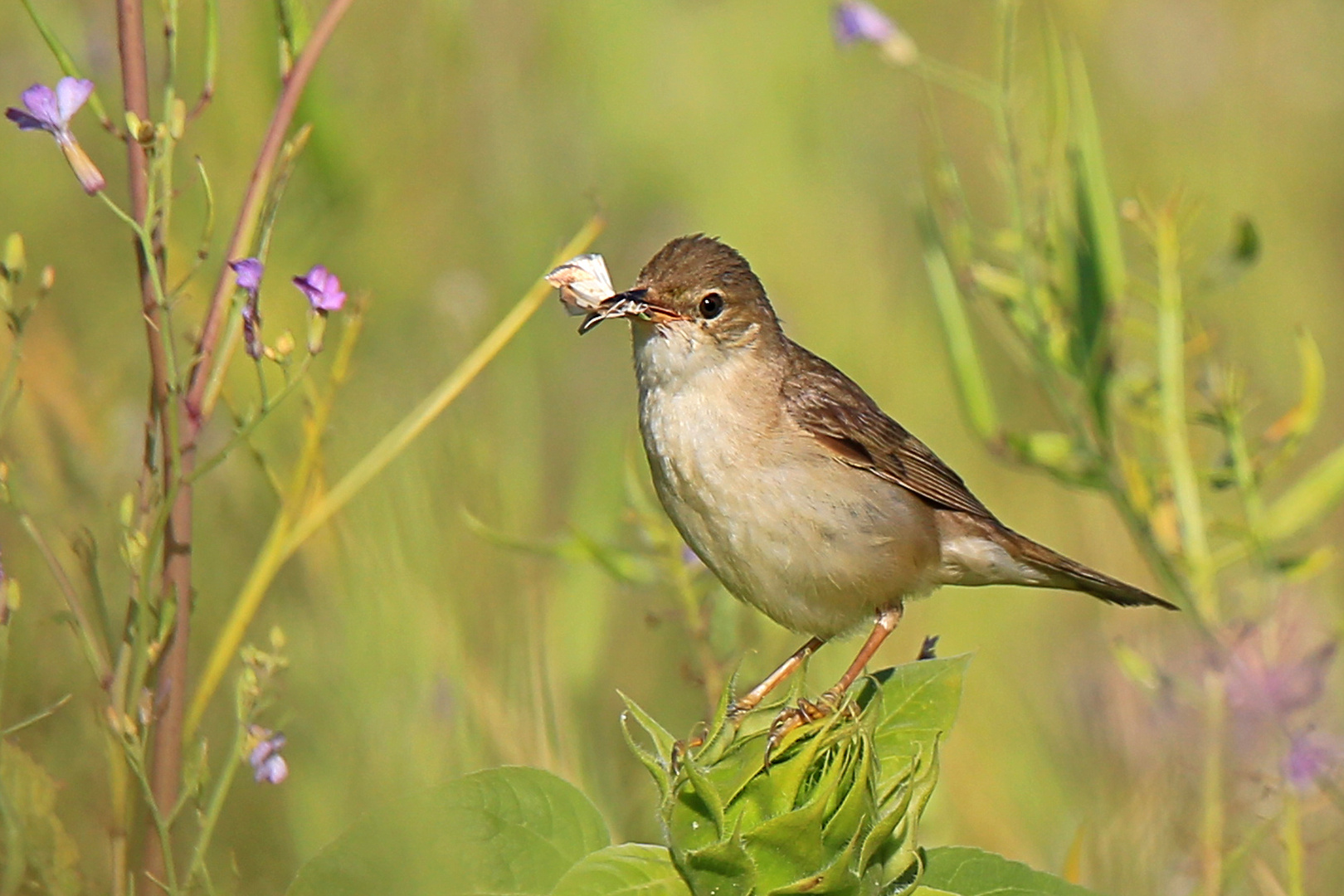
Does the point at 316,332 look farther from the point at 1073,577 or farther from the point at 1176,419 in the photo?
the point at 1073,577

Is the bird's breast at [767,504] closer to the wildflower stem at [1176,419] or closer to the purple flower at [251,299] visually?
the wildflower stem at [1176,419]

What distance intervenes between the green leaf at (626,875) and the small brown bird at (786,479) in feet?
4.27

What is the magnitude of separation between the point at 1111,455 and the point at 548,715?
1.66m

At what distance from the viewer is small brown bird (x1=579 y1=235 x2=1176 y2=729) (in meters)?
3.57

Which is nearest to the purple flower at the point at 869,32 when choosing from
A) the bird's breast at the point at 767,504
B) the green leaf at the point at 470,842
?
the bird's breast at the point at 767,504

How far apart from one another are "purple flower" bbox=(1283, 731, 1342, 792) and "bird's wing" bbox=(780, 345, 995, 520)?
3.79 feet

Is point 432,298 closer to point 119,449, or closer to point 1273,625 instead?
point 119,449

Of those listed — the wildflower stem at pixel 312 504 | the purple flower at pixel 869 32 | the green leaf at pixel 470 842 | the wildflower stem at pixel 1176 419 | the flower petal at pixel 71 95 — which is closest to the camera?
the green leaf at pixel 470 842

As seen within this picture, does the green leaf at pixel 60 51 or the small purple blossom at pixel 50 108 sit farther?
the small purple blossom at pixel 50 108

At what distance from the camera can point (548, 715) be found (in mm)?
2760

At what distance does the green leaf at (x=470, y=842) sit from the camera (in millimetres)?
1904

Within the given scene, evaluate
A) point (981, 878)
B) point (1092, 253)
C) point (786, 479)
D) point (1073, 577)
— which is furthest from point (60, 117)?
point (1073, 577)

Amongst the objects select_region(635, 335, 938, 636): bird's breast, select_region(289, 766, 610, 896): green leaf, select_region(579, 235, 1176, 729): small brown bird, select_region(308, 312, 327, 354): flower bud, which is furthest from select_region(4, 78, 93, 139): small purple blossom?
select_region(635, 335, 938, 636): bird's breast

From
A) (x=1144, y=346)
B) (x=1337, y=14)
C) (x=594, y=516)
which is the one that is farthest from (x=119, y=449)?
(x=1337, y=14)
